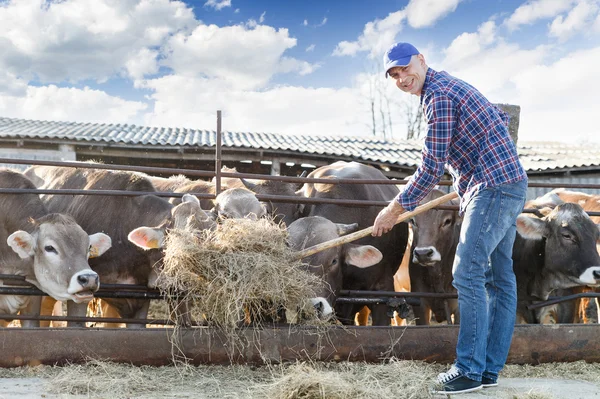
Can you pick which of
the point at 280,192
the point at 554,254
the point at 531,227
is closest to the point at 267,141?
the point at 280,192

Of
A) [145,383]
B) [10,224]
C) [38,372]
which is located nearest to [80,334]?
[38,372]

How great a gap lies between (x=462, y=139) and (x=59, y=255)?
318cm

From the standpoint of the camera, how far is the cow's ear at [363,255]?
509 centimetres

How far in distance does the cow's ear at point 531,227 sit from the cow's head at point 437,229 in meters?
0.59

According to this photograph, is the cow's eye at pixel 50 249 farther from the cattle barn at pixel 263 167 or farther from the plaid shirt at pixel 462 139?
the plaid shirt at pixel 462 139

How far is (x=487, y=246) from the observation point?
12.5 ft

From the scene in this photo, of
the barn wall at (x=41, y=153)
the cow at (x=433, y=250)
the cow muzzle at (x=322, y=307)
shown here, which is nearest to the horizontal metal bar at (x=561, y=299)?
the cow at (x=433, y=250)

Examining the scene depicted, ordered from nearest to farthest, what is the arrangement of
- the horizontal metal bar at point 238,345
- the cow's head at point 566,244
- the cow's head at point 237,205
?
the horizontal metal bar at point 238,345 → the cow's head at point 237,205 → the cow's head at point 566,244

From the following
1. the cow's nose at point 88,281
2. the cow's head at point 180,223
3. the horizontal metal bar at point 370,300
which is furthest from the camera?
→ the horizontal metal bar at point 370,300

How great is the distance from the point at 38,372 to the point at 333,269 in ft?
7.32

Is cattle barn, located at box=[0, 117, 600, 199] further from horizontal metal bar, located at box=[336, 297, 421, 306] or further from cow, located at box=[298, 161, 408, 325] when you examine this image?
horizontal metal bar, located at box=[336, 297, 421, 306]

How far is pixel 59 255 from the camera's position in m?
4.93

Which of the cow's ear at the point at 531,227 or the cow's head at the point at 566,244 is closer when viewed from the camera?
the cow's head at the point at 566,244

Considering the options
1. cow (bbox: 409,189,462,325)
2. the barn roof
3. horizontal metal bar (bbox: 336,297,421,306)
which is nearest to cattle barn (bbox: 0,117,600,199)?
the barn roof
